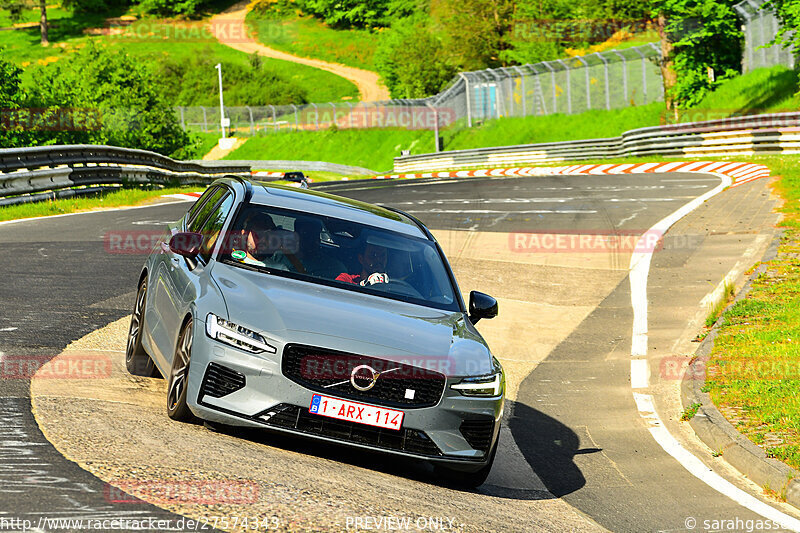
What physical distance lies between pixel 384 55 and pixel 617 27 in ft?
114

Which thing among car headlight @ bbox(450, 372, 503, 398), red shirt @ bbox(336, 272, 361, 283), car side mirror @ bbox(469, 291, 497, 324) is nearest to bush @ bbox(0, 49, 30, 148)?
red shirt @ bbox(336, 272, 361, 283)

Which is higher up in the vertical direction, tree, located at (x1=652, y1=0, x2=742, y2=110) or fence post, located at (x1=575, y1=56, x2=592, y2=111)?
tree, located at (x1=652, y1=0, x2=742, y2=110)

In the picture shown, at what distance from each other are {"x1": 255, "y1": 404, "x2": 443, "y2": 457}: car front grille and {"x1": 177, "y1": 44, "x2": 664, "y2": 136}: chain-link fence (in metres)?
47.2

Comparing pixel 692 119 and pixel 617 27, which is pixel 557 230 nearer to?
pixel 692 119

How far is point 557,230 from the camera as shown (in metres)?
18.8

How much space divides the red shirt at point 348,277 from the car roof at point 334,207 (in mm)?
582

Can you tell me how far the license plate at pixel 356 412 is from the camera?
6195 mm

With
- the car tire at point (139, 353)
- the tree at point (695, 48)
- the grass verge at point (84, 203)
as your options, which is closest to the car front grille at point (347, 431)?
the car tire at point (139, 353)

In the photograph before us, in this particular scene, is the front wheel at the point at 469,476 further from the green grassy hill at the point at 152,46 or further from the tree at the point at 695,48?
the green grassy hill at the point at 152,46

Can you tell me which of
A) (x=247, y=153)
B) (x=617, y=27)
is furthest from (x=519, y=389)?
(x=247, y=153)

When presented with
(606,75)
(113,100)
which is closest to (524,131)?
(606,75)

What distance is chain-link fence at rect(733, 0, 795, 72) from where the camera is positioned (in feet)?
136

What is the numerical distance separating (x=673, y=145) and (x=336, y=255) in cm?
3388

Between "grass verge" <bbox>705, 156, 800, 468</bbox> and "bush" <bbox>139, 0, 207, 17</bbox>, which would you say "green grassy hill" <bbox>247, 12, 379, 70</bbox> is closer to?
"bush" <bbox>139, 0, 207, 17</bbox>
